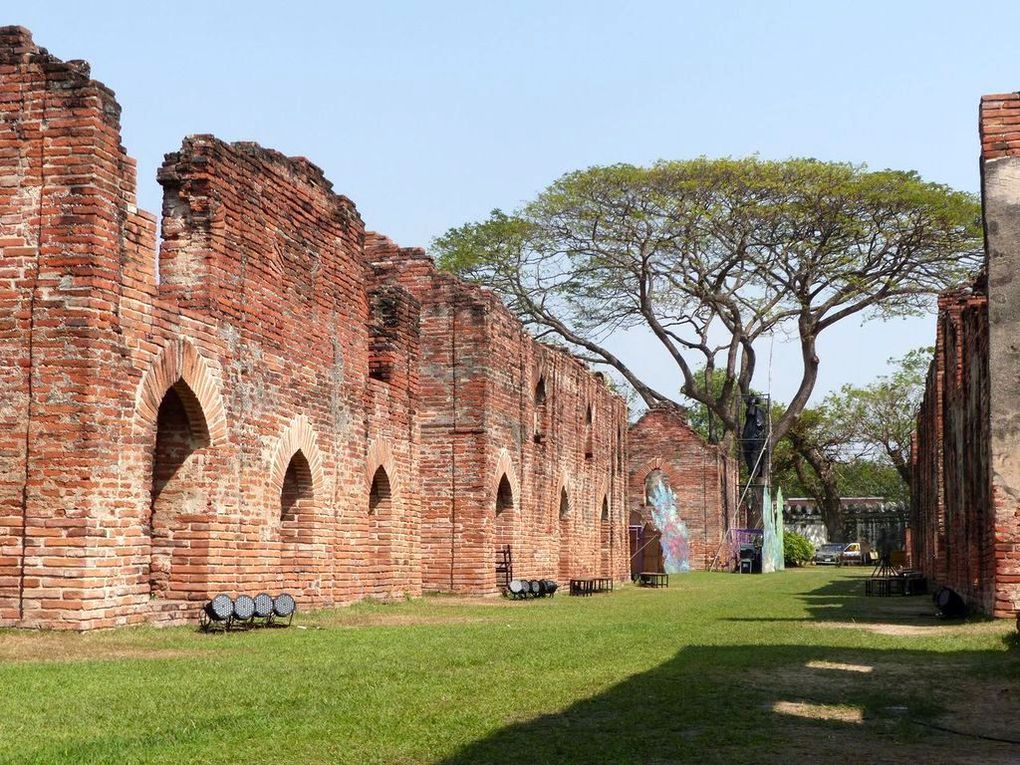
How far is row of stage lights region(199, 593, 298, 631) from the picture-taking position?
12.8m

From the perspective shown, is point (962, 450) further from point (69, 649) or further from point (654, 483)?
point (654, 483)

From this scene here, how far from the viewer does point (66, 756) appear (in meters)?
5.98

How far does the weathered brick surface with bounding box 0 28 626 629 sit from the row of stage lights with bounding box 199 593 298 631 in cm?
40

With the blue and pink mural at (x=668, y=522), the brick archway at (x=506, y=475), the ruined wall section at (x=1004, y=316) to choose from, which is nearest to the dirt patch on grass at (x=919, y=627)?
the ruined wall section at (x=1004, y=316)

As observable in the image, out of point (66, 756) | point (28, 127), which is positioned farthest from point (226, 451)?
point (66, 756)

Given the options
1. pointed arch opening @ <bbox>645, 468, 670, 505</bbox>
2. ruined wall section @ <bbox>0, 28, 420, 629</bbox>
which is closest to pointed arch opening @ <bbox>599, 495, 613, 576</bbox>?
pointed arch opening @ <bbox>645, 468, 670, 505</bbox>

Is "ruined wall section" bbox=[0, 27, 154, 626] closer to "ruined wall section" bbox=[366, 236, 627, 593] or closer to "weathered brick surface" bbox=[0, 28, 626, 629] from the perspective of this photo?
"weathered brick surface" bbox=[0, 28, 626, 629]

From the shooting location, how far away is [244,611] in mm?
13094

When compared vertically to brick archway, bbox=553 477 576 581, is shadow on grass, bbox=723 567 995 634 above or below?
below

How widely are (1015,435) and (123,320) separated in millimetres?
9491

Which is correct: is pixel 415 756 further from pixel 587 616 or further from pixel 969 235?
pixel 969 235

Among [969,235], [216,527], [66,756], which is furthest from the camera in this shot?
[969,235]

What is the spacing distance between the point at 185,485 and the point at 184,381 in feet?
3.92

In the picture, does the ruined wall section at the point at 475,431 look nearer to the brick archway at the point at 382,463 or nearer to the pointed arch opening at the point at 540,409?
the pointed arch opening at the point at 540,409
